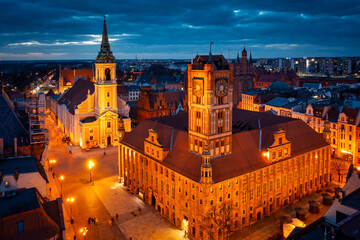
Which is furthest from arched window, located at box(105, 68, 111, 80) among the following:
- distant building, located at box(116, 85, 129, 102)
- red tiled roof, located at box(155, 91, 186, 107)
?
distant building, located at box(116, 85, 129, 102)

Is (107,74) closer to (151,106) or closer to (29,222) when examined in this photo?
(151,106)

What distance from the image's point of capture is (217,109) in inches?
1881

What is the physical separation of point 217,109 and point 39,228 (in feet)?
90.2

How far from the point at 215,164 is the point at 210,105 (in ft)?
27.7

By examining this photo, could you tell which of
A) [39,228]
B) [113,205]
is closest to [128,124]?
[113,205]

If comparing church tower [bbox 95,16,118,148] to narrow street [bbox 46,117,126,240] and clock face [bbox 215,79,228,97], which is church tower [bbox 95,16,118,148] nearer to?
narrow street [bbox 46,117,126,240]

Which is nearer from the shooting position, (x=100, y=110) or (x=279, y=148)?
(x=279, y=148)

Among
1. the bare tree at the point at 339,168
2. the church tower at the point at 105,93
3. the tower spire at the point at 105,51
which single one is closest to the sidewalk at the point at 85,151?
the church tower at the point at 105,93

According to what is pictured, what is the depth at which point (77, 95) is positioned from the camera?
103m

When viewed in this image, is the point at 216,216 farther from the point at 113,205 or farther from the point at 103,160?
the point at 103,160

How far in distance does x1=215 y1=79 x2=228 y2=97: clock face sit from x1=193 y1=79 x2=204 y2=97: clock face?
213 cm

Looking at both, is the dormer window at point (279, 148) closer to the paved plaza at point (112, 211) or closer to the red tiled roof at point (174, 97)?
the paved plaza at point (112, 211)

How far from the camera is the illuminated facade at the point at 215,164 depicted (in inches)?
1805

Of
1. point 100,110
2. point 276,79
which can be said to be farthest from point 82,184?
point 276,79
